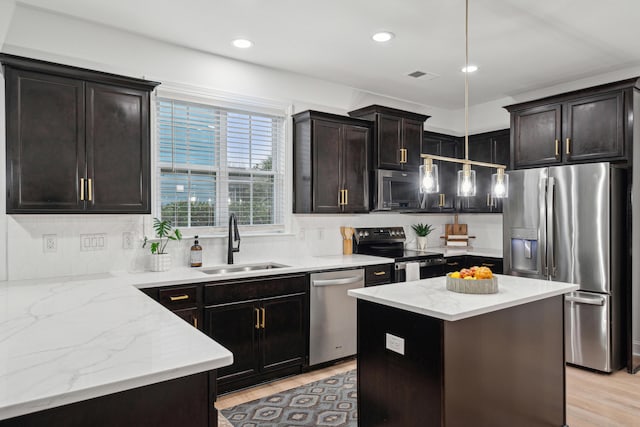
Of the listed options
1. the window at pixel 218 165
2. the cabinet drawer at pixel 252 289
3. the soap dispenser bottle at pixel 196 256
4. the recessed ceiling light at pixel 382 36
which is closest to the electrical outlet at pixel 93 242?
the window at pixel 218 165

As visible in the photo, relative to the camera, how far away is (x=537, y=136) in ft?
13.9

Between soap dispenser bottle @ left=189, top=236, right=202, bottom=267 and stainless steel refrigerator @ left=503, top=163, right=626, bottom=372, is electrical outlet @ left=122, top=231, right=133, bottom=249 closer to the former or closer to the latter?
soap dispenser bottle @ left=189, top=236, right=202, bottom=267

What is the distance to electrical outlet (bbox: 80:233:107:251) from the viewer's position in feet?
10.4

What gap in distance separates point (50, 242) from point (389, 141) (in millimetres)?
3173

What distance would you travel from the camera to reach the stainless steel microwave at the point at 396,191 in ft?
14.6

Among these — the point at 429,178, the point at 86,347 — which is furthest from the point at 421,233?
the point at 86,347

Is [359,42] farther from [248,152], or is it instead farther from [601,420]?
[601,420]

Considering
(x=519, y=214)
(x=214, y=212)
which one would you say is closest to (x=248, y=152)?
(x=214, y=212)

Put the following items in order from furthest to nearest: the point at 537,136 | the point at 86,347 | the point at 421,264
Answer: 1. the point at 421,264
2. the point at 537,136
3. the point at 86,347

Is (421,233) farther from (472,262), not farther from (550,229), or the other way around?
(550,229)

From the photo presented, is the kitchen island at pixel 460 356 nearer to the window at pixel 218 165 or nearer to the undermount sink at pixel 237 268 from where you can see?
the undermount sink at pixel 237 268

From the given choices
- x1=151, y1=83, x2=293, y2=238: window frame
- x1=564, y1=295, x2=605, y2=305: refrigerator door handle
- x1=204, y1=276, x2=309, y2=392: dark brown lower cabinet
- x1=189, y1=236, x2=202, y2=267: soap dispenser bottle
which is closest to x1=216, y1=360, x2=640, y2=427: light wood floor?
x1=204, y1=276, x2=309, y2=392: dark brown lower cabinet

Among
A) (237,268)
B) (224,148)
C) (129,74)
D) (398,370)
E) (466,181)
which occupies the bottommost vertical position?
(398,370)

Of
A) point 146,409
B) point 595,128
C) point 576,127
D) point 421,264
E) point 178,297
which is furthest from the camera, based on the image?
point 421,264
